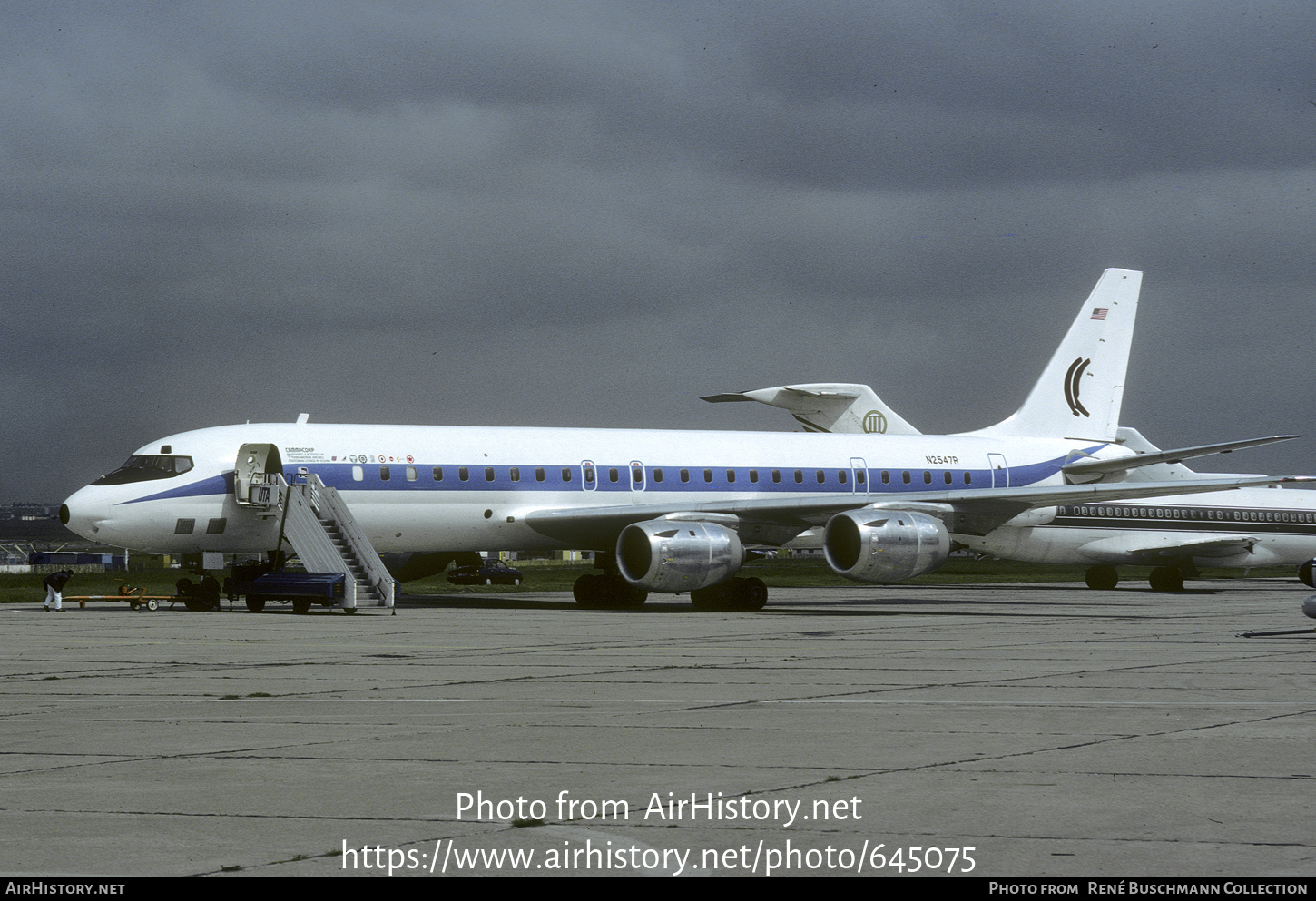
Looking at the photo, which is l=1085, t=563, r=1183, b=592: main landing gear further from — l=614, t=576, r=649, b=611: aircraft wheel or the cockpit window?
the cockpit window

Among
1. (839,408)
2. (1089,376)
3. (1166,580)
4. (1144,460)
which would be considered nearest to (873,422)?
(839,408)

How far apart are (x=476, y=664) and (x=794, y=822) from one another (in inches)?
386

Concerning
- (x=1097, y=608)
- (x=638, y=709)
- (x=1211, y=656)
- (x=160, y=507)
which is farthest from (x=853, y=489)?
(x=638, y=709)

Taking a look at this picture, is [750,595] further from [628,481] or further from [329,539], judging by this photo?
[329,539]

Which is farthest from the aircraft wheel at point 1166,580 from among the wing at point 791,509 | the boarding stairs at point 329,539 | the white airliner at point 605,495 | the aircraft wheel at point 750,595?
the boarding stairs at point 329,539

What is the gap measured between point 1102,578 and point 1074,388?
30.1 feet

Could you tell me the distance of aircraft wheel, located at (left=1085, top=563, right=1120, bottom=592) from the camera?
162ft

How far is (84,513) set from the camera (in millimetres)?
27734

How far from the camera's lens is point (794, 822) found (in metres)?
7.10

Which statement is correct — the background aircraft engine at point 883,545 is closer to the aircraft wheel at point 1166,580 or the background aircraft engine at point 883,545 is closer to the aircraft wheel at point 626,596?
the aircraft wheel at point 626,596

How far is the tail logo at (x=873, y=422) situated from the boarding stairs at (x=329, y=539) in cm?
4454

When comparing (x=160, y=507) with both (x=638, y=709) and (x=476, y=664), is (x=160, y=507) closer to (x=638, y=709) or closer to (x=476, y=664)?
(x=476, y=664)

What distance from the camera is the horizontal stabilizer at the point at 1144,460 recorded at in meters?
31.8
